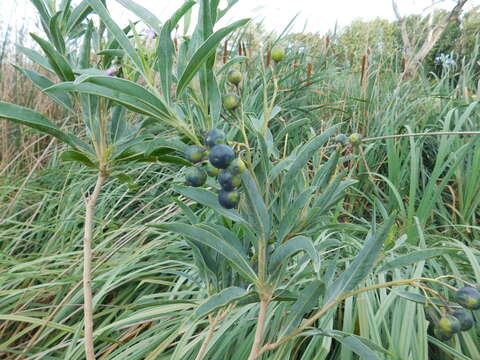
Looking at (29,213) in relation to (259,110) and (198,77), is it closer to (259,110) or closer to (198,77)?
(259,110)

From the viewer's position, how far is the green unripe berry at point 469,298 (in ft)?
1.26

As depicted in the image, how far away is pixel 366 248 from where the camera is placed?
1.42ft

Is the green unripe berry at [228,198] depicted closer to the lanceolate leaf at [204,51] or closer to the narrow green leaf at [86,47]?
the lanceolate leaf at [204,51]

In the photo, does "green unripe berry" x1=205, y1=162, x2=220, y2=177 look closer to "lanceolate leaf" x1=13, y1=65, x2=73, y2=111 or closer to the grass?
the grass

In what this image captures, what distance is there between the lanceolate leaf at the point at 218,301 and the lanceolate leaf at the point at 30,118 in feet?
0.94

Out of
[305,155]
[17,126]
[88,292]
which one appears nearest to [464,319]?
[305,155]

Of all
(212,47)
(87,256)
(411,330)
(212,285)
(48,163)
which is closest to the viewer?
(212,47)

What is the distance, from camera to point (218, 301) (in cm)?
A: 41

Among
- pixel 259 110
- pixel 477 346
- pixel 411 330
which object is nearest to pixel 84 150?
pixel 411 330

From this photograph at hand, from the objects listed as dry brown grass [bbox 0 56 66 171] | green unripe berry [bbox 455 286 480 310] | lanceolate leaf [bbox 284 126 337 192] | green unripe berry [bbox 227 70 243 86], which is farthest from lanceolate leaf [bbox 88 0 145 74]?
dry brown grass [bbox 0 56 66 171]

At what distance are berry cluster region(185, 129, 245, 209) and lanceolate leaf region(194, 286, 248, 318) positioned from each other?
0.33 ft

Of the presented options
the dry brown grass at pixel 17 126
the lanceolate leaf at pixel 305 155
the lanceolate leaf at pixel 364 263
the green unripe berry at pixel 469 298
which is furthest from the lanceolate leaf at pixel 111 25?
the dry brown grass at pixel 17 126

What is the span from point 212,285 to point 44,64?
419mm

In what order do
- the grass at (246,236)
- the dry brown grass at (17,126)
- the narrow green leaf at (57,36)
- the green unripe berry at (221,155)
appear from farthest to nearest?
the dry brown grass at (17,126) < the grass at (246,236) < the narrow green leaf at (57,36) < the green unripe berry at (221,155)
